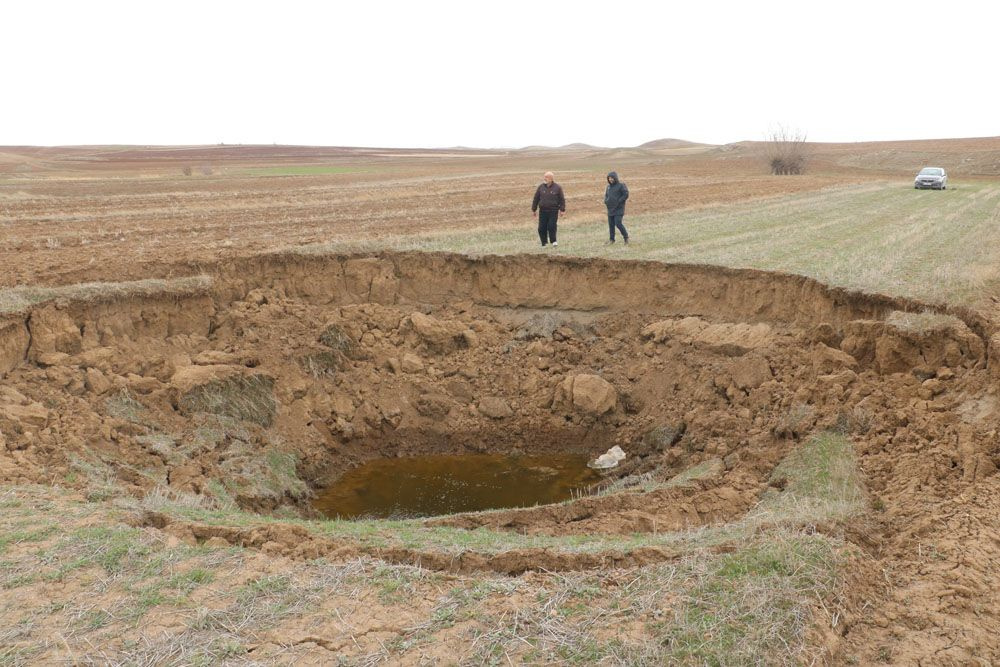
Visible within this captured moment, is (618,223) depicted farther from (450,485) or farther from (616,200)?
(450,485)

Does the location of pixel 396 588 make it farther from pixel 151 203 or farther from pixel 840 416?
pixel 151 203

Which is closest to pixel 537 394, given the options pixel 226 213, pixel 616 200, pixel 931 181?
pixel 616 200

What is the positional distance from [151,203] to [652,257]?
1651 cm

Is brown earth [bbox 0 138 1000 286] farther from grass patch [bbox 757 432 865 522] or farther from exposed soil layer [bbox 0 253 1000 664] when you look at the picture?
grass patch [bbox 757 432 865 522]

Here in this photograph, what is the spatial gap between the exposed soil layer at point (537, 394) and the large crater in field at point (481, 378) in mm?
33

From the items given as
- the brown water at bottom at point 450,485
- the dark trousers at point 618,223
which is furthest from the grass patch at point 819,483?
the dark trousers at point 618,223

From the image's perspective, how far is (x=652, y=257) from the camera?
1309cm

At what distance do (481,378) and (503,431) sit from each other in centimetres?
106

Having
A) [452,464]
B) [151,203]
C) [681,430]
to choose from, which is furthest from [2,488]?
[151,203]

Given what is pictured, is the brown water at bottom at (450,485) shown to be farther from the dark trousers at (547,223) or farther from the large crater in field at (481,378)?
the dark trousers at (547,223)

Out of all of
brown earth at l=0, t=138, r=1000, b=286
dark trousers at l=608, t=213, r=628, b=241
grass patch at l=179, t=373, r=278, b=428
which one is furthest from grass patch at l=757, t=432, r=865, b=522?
brown earth at l=0, t=138, r=1000, b=286

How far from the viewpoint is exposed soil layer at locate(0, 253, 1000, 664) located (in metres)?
5.64

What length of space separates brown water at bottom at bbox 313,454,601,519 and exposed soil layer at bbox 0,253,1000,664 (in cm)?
30

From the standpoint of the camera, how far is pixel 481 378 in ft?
39.3
